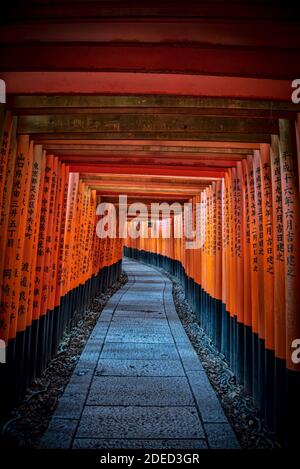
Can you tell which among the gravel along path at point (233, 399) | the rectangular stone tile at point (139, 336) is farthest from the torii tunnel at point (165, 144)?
the rectangular stone tile at point (139, 336)

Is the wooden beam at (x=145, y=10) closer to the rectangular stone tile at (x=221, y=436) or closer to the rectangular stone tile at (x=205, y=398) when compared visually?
the rectangular stone tile at (x=221, y=436)

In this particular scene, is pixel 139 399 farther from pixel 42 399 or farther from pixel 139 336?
pixel 139 336

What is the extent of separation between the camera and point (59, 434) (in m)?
3.39

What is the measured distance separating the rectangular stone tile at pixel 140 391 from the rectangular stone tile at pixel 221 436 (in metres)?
0.59

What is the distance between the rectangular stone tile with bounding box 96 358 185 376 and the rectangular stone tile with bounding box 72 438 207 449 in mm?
1816

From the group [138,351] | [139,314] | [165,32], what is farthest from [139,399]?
[139,314]

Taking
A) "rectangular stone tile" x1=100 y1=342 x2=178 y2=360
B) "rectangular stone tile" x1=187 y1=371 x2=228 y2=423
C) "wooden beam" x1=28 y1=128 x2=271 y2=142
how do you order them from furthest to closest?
"rectangular stone tile" x1=100 y1=342 x2=178 y2=360 → "wooden beam" x1=28 y1=128 x2=271 y2=142 → "rectangular stone tile" x1=187 y1=371 x2=228 y2=423

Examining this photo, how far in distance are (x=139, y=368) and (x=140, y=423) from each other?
5.70ft

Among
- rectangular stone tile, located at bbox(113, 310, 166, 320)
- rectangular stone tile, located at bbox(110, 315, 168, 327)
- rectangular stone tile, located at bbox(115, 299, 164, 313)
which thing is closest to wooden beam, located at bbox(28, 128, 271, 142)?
rectangular stone tile, located at bbox(110, 315, 168, 327)

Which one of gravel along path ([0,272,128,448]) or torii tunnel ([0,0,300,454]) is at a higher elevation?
torii tunnel ([0,0,300,454])

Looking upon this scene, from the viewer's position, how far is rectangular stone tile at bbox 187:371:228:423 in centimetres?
385

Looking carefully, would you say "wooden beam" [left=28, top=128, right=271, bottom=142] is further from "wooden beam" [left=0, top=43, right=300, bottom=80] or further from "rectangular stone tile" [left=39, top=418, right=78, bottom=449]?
"rectangular stone tile" [left=39, top=418, right=78, bottom=449]

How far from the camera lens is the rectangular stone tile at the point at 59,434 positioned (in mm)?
3223

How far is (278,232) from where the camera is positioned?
3699mm
